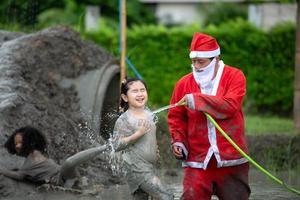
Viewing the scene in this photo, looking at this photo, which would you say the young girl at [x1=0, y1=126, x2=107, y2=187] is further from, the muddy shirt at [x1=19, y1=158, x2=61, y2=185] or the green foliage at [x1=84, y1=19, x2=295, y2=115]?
the green foliage at [x1=84, y1=19, x2=295, y2=115]

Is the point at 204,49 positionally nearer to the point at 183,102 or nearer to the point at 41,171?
the point at 183,102

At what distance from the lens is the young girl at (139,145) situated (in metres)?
Result: 7.06

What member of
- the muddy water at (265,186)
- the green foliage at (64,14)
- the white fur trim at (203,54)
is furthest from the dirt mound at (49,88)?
the green foliage at (64,14)

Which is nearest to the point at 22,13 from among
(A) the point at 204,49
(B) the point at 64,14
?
(A) the point at 204,49

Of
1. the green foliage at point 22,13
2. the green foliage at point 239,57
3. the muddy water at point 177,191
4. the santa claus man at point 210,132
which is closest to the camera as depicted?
the santa claus man at point 210,132

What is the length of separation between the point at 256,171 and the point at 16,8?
17.9ft

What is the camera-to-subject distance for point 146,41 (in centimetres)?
1980

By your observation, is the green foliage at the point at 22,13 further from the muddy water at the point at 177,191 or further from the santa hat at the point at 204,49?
the santa hat at the point at 204,49

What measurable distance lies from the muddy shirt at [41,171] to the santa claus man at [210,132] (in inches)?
74.7

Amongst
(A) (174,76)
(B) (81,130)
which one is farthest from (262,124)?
(B) (81,130)

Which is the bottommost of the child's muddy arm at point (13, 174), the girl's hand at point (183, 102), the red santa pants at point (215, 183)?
the child's muddy arm at point (13, 174)

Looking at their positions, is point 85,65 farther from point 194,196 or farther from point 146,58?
point 146,58

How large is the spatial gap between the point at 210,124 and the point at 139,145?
0.62m

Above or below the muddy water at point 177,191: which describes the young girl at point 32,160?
above
